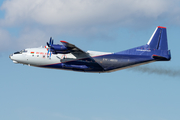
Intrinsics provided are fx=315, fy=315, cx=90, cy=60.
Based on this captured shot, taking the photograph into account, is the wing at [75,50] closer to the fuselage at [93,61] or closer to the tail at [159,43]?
the fuselage at [93,61]

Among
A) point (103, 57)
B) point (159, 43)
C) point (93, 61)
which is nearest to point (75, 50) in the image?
point (93, 61)

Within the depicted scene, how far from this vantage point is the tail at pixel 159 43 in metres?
36.4

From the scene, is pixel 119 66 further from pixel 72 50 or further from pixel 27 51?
pixel 27 51

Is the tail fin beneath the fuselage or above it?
above

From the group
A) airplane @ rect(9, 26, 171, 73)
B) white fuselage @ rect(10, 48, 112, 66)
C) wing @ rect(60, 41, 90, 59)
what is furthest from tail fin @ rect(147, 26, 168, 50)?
wing @ rect(60, 41, 90, 59)

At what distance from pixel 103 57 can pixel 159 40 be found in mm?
6960

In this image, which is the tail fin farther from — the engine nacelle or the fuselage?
the engine nacelle

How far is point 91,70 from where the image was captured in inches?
1460

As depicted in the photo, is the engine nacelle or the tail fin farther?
the tail fin

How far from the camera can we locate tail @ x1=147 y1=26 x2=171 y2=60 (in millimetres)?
36406

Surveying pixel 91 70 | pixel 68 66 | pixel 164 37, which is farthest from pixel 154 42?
pixel 68 66

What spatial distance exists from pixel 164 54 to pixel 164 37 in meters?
2.14

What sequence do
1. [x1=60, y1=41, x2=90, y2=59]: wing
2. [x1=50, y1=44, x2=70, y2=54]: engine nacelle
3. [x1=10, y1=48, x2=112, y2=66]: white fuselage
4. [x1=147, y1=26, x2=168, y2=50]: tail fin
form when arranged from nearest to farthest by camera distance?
[x1=60, y1=41, x2=90, y2=59]: wing → [x1=50, y1=44, x2=70, y2=54]: engine nacelle → [x1=10, y1=48, x2=112, y2=66]: white fuselage → [x1=147, y1=26, x2=168, y2=50]: tail fin

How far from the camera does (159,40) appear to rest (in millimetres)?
37125
